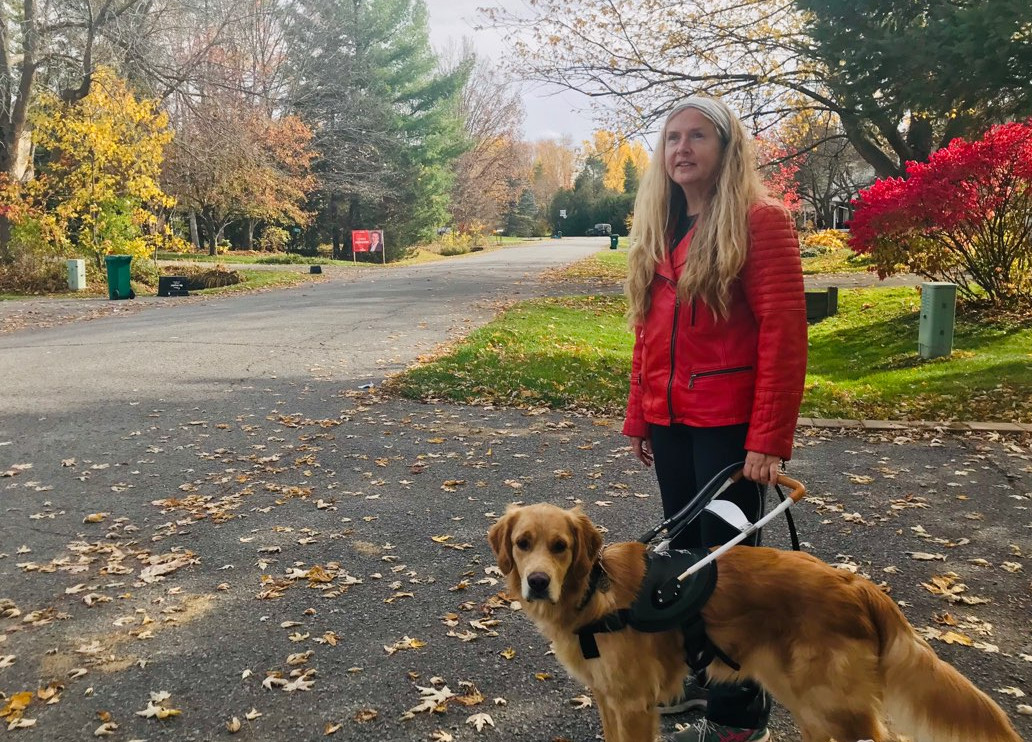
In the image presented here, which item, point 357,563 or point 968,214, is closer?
point 357,563

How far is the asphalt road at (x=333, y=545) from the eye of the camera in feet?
11.2

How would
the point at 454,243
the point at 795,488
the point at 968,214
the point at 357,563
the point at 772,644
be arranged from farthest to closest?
the point at 454,243 → the point at 968,214 → the point at 357,563 → the point at 795,488 → the point at 772,644

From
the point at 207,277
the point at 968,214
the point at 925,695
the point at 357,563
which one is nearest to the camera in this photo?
the point at 925,695

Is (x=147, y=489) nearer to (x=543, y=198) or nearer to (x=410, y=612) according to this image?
(x=410, y=612)

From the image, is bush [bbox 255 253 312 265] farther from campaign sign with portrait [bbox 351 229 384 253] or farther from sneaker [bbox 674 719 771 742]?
sneaker [bbox 674 719 771 742]

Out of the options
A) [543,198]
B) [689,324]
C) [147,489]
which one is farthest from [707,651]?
[543,198]

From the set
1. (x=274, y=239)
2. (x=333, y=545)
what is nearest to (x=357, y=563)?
(x=333, y=545)

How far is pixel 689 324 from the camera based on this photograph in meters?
2.84

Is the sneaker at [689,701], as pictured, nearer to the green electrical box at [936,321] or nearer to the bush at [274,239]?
the green electrical box at [936,321]

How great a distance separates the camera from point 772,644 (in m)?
2.43

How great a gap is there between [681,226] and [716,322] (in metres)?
0.47

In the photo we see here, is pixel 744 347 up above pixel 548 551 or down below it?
above

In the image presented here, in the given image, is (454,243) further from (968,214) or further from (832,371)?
(832,371)

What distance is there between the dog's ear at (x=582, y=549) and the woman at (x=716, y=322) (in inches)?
21.4
